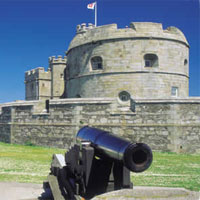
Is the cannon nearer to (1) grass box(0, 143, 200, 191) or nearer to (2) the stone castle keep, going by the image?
(1) grass box(0, 143, 200, 191)

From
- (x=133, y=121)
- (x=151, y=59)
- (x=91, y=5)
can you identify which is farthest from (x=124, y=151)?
(x=91, y=5)

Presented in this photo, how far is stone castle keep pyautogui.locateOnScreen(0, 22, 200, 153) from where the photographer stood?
1343cm

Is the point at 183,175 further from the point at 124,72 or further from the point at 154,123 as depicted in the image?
the point at 124,72

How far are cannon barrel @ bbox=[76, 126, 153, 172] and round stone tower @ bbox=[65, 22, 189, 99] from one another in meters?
13.7

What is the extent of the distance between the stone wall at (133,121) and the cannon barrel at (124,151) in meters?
9.12

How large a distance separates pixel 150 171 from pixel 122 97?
9.60m

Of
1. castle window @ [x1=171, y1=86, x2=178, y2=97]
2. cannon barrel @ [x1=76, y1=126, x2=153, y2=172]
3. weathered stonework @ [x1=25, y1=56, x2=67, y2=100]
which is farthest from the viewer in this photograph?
weathered stonework @ [x1=25, y1=56, x2=67, y2=100]

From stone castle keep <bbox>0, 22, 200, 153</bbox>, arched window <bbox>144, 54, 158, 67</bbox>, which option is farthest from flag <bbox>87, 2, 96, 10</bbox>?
arched window <bbox>144, 54, 158, 67</bbox>

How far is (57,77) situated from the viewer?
2991 cm

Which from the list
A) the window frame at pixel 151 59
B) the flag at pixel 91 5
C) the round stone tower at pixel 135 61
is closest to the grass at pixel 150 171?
the round stone tower at pixel 135 61

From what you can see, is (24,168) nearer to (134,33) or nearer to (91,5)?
(134,33)

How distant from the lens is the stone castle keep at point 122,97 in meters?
13.4

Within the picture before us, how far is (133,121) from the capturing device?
540 inches

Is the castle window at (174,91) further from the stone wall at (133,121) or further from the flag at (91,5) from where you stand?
the flag at (91,5)
